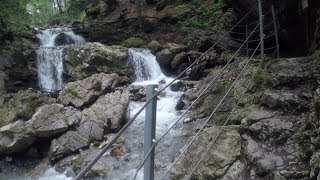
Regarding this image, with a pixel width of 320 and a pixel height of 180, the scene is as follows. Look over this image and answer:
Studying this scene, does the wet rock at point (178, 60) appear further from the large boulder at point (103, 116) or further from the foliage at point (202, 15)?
Result: the large boulder at point (103, 116)

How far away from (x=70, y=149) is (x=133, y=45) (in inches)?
321

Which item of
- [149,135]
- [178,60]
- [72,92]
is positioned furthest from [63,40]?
[149,135]

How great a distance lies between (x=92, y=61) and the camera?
13656 mm

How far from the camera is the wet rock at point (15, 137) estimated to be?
8.83 meters

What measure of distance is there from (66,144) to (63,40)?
31.4 ft

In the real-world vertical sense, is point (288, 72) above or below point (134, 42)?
below

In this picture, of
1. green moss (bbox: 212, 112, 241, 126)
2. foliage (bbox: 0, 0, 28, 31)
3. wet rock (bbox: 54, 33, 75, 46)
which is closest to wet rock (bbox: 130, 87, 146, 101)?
green moss (bbox: 212, 112, 241, 126)

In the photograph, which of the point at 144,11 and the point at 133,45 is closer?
the point at 133,45

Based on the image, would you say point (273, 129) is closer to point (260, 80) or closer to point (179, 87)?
point (260, 80)

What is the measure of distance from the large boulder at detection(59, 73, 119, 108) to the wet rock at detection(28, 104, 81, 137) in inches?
22.9

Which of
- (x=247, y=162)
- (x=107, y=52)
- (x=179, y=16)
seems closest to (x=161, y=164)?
(x=247, y=162)

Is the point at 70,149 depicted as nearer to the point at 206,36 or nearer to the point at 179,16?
the point at 206,36

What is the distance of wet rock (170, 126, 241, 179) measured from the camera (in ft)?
17.4

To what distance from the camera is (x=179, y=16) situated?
18094 mm
